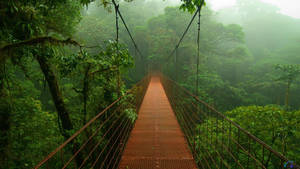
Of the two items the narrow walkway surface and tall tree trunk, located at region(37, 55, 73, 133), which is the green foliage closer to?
the narrow walkway surface

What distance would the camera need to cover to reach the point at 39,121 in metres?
4.15

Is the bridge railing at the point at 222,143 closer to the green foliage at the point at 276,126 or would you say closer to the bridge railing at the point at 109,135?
the green foliage at the point at 276,126

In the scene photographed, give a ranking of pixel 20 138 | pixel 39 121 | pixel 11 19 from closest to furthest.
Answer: pixel 11 19, pixel 20 138, pixel 39 121

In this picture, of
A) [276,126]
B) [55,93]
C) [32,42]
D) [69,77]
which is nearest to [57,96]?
[55,93]

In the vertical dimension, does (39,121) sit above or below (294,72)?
below

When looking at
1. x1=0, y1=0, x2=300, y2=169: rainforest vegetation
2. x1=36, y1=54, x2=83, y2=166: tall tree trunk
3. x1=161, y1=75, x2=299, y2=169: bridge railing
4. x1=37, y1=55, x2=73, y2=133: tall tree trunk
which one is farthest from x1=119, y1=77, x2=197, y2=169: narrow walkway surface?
x1=37, y1=55, x2=73, y2=133: tall tree trunk

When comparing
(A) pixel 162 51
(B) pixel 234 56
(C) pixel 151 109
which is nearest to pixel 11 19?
(C) pixel 151 109

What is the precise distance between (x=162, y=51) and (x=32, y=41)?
9.79 meters

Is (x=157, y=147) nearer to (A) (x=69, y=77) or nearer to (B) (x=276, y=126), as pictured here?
(A) (x=69, y=77)

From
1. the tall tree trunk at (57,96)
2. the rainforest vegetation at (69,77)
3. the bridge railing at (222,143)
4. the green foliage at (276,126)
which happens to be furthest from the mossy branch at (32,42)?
the green foliage at (276,126)

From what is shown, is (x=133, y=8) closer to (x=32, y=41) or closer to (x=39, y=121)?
(x=39, y=121)

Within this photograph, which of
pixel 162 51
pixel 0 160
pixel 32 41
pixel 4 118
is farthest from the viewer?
pixel 162 51

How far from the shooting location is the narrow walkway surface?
159 centimetres

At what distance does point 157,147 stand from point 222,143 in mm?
958
